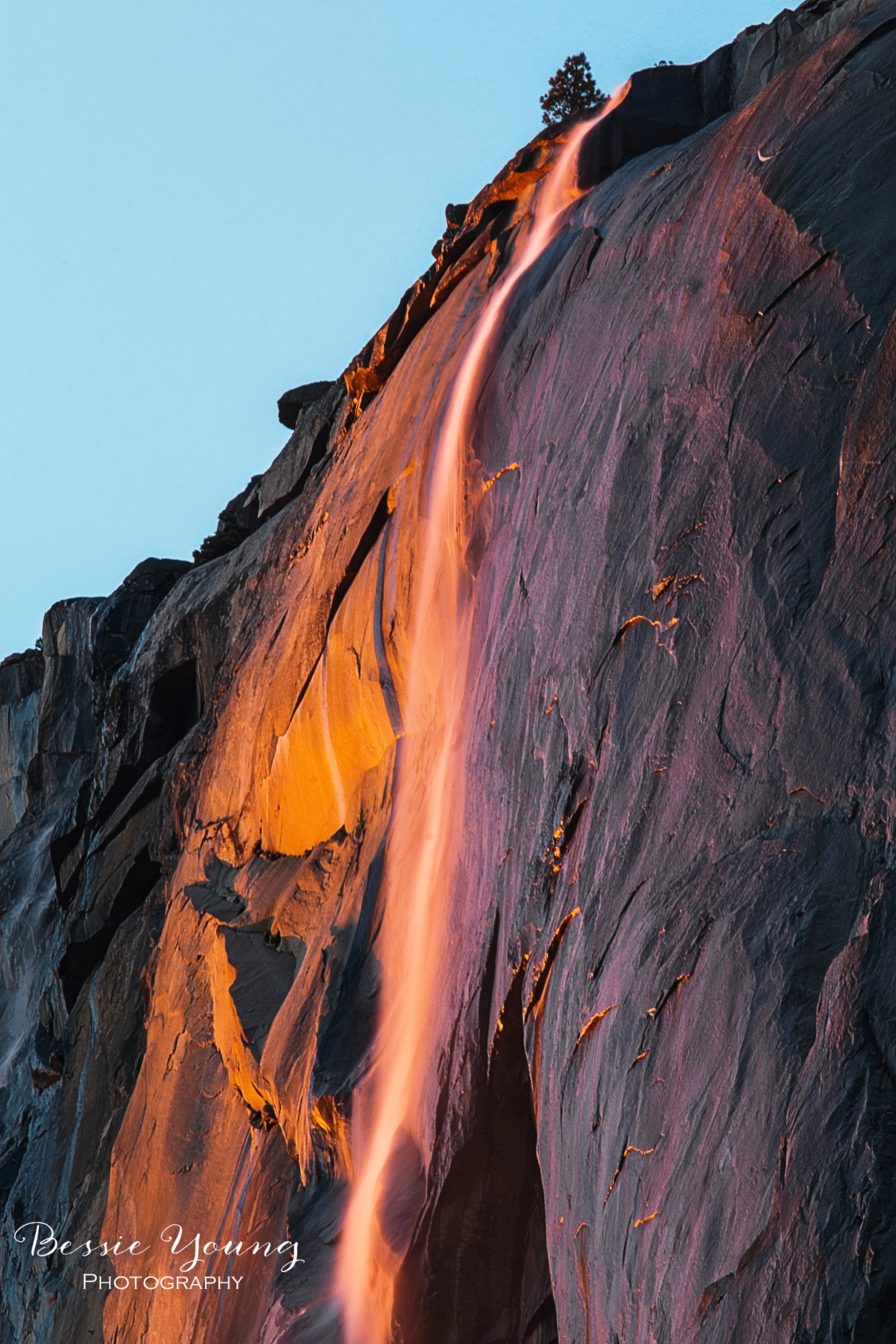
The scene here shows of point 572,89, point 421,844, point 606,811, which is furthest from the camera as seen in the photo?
point 572,89

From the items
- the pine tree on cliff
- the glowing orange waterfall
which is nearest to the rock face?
the glowing orange waterfall

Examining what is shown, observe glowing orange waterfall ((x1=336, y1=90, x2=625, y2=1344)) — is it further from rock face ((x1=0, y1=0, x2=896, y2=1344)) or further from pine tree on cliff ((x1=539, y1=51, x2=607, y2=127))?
pine tree on cliff ((x1=539, y1=51, x2=607, y2=127))

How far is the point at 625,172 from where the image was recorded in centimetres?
1013

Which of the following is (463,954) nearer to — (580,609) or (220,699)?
(580,609)

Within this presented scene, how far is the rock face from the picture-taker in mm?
4828

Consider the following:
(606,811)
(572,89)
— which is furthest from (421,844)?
(572,89)

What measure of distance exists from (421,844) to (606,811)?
3331mm

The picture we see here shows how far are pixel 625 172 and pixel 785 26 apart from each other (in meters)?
1.58

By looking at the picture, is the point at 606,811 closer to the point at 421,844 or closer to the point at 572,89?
the point at 421,844

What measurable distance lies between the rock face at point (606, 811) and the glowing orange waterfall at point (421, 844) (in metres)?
0.19

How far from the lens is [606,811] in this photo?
6766 millimetres

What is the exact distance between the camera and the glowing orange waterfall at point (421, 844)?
27.8 feet

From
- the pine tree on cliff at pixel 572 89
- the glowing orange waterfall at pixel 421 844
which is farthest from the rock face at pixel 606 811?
the pine tree on cliff at pixel 572 89

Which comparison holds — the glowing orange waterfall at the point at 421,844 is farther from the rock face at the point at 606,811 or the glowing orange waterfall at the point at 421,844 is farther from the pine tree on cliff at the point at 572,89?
the pine tree on cliff at the point at 572,89
